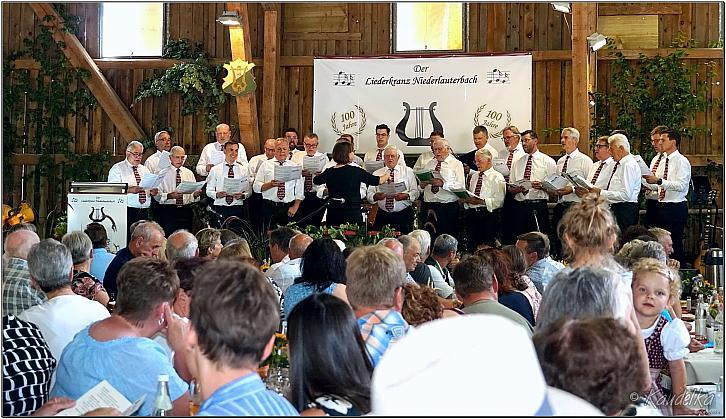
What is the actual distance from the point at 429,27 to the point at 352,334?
10.7 metres

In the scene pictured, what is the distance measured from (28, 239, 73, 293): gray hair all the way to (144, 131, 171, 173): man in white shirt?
26.2ft

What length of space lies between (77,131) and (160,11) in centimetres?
197

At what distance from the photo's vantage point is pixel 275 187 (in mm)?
11484

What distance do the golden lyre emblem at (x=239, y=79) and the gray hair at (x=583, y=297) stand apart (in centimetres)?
933

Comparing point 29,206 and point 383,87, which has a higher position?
point 383,87

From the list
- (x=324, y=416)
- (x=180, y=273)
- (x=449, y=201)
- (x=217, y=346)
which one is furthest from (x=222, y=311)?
(x=449, y=201)

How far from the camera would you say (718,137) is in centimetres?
1230

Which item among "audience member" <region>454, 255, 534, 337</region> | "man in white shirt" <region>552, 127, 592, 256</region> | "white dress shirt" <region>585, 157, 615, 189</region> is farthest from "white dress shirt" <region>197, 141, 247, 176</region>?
"audience member" <region>454, 255, 534, 337</region>

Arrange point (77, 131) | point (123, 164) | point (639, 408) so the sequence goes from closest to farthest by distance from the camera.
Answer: point (639, 408)
point (123, 164)
point (77, 131)

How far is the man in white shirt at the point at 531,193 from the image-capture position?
11.0 meters

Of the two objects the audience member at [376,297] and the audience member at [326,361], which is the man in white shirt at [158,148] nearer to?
the audience member at [376,297]

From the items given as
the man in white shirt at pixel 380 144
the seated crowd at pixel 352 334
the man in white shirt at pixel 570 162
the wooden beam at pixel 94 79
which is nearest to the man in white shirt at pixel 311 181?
the man in white shirt at pixel 380 144

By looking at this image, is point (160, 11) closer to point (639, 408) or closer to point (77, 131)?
point (77, 131)

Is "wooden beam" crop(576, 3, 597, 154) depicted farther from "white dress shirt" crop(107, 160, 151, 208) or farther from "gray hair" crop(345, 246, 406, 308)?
"gray hair" crop(345, 246, 406, 308)
